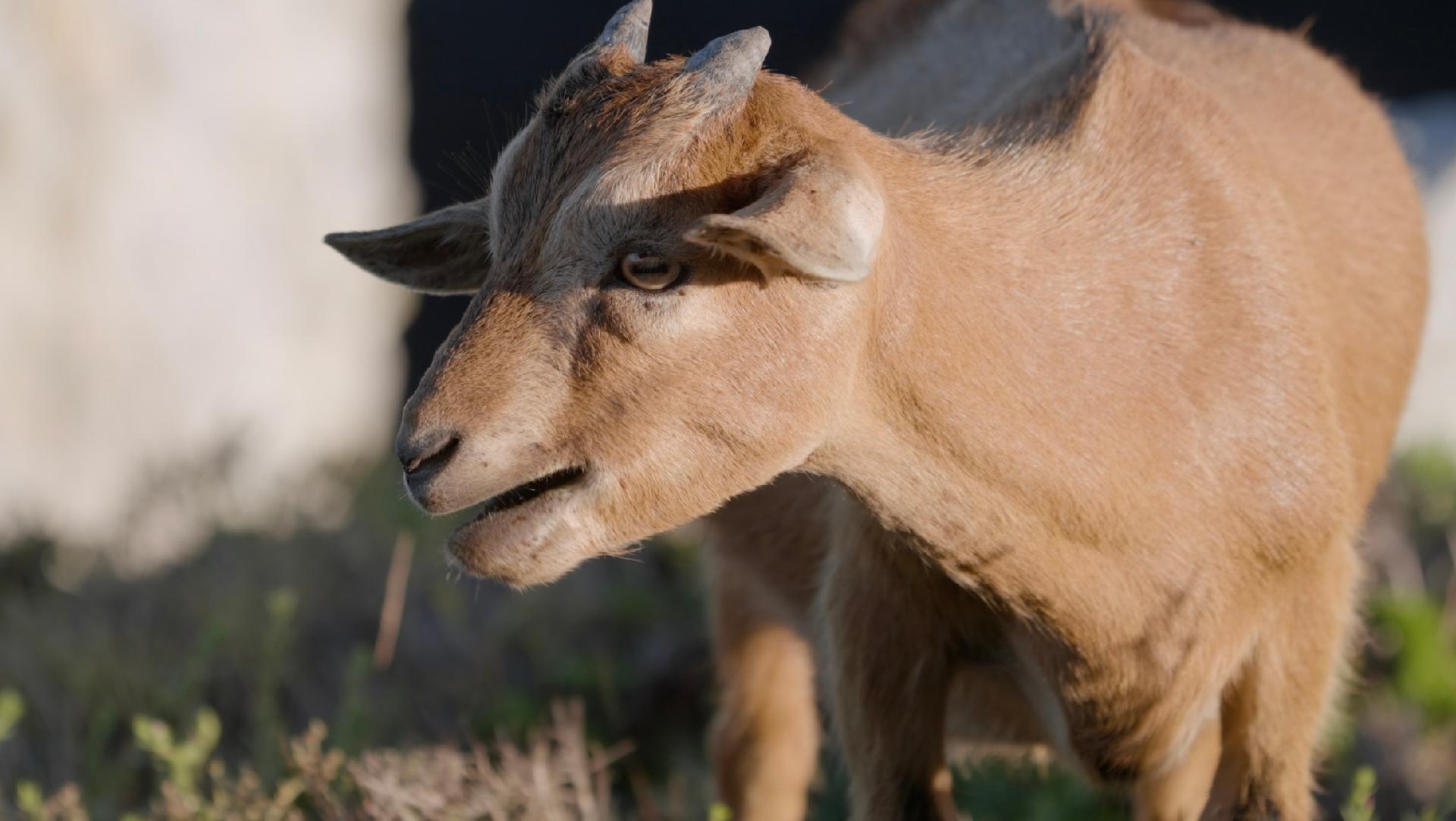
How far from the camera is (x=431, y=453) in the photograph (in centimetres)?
259

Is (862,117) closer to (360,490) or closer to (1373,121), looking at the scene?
(1373,121)

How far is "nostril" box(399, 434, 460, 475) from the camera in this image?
258cm

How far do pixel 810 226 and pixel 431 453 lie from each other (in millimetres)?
775

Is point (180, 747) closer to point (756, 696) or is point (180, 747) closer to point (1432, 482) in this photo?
point (756, 696)

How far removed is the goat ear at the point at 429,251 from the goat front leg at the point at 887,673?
1.01 metres

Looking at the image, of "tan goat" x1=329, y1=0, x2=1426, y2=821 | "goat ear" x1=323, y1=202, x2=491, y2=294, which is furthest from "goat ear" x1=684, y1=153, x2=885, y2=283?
"goat ear" x1=323, y1=202, x2=491, y2=294

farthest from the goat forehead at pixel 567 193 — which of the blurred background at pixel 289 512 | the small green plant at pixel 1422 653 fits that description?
the small green plant at pixel 1422 653

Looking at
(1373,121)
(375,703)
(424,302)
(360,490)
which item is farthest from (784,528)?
(424,302)

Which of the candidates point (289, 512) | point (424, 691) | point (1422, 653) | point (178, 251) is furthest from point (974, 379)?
point (178, 251)

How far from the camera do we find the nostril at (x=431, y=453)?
8.47 feet

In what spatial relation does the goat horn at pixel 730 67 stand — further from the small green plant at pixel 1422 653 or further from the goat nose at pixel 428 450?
the small green plant at pixel 1422 653

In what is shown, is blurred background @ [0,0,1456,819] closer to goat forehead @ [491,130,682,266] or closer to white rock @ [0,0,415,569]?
white rock @ [0,0,415,569]

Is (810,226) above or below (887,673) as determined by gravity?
above

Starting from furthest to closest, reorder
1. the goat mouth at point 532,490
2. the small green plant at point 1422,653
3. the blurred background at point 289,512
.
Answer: the small green plant at point 1422,653, the blurred background at point 289,512, the goat mouth at point 532,490
